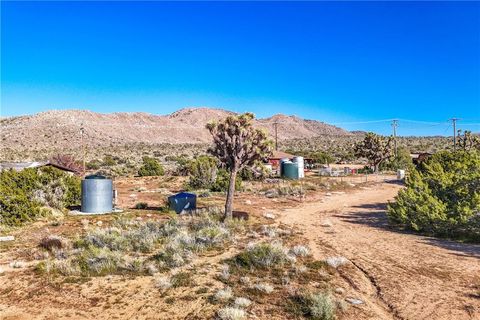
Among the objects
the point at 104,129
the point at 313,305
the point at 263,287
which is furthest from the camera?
the point at 104,129

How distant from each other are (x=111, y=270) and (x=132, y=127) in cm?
12216

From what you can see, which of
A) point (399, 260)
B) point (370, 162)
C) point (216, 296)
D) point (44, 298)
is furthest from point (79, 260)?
point (370, 162)

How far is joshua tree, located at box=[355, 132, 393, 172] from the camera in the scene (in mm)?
44625

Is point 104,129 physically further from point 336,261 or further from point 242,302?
point 242,302

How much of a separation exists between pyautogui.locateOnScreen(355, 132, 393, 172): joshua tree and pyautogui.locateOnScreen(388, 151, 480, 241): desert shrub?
1068 inches

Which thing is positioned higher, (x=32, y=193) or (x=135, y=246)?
(x=32, y=193)

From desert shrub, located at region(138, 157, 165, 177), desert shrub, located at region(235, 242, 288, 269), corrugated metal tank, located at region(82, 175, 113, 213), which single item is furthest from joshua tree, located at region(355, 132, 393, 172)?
desert shrub, located at region(235, 242, 288, 269)

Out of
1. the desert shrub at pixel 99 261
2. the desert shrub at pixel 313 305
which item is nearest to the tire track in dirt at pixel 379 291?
the desert shrub at pixel 313 305

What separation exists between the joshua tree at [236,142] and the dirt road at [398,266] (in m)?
3.32

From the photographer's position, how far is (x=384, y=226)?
55.1ft

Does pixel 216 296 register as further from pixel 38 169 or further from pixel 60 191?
pixel 38 169

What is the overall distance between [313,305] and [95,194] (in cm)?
1385

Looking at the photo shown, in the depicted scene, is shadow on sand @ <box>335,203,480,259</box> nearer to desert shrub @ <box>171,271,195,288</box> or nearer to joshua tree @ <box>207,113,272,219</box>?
joshua tree @ <box>207,113,272,219</box>

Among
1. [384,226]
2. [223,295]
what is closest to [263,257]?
[223,295]
